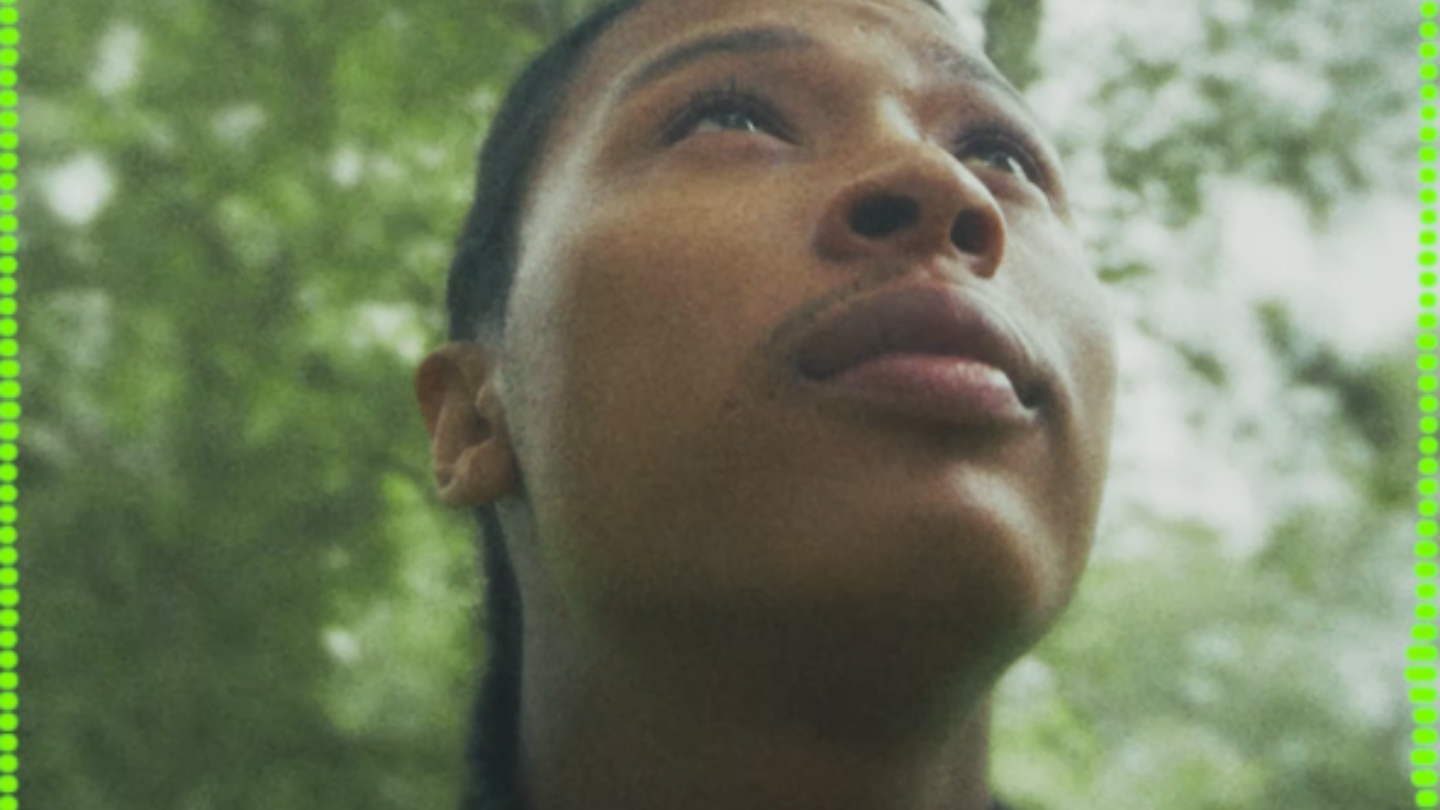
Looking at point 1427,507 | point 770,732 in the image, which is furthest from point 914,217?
point 1427,507

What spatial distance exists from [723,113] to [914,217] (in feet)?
0.56

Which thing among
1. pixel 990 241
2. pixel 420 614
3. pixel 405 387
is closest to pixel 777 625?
pixel 990 241

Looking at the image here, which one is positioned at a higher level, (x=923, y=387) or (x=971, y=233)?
(x=971, y=233)

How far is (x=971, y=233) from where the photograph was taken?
2.78ft

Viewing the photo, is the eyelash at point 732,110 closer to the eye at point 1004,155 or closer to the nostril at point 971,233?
the eye at point 1004,155

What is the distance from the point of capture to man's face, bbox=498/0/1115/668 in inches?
30.4

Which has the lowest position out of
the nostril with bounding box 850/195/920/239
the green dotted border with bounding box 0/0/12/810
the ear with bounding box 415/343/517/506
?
the green dotted border with bounding box 0/0/12/810

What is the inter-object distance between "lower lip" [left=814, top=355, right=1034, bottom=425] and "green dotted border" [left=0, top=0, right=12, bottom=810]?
3.12ft

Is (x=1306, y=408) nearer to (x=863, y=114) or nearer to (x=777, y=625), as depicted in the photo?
(x=863, y=114)

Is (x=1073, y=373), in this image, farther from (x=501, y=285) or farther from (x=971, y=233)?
(x=501, y=285)

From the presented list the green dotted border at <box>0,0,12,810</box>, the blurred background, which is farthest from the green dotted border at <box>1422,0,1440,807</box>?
the green dotted border at <box>0,0,12,810</box>

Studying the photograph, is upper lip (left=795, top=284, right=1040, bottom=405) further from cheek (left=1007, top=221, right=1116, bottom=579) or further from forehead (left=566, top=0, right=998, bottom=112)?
forehead (left=566, top=0, right=998, bottom=112)

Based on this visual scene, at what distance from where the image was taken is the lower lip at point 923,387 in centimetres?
78

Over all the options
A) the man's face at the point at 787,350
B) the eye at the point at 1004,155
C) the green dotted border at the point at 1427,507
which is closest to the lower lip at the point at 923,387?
the man's face at the point at 787,350
